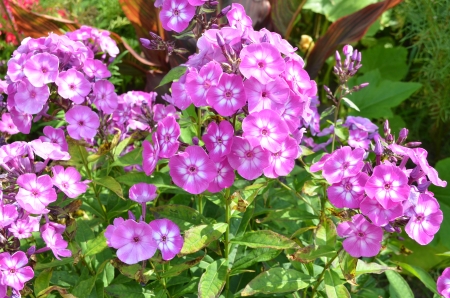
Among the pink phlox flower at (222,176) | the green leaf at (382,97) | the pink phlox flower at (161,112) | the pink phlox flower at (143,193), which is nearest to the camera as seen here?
the pink phlox flower at (222,176)

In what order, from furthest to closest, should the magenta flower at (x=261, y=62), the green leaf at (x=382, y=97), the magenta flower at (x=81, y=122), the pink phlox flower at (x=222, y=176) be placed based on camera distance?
the green leaf at (x=382, y=97) < the magenta flower at (x=81, y=122) < the pink phlox flower at (x=222, y=176) < the magenta flower at (x=261, y=62)

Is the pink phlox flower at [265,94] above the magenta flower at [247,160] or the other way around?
above

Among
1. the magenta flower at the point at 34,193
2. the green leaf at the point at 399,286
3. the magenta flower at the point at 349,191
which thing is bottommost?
the green leaf at the point at 399,286

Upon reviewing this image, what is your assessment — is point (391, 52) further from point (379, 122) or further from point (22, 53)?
point (22, 53)

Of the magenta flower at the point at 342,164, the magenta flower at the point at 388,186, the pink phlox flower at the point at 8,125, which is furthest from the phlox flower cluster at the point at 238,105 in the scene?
the pink phlox flower at the point at 8,125

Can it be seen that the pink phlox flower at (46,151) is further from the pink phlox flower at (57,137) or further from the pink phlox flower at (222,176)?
the pink phlox flower at (222,176)

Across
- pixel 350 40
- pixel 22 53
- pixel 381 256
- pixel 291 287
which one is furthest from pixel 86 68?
pixel 350 40

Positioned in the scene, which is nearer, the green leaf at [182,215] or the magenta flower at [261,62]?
the magenta flower at [261,62]

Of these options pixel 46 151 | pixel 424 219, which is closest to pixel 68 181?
pixel 46 151
